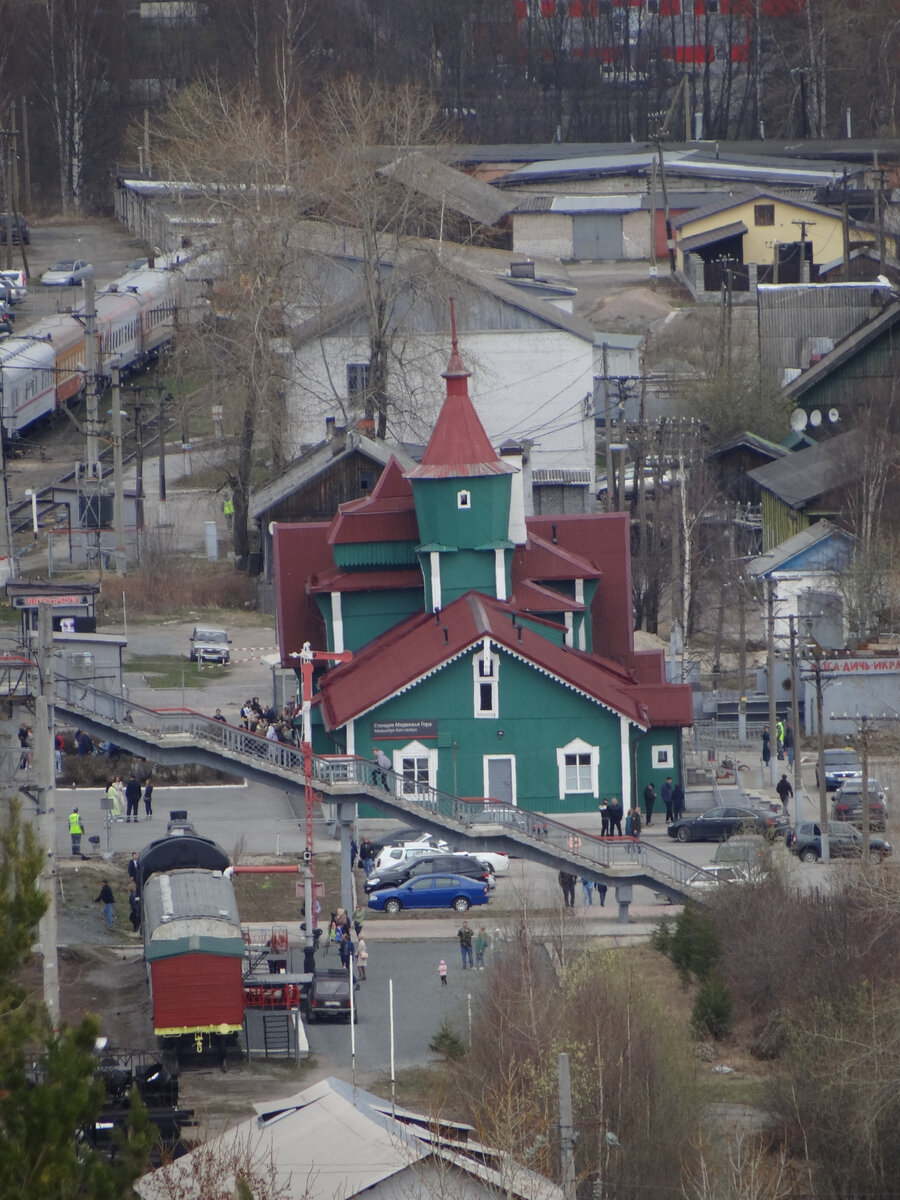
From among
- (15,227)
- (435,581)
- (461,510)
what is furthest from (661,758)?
(15,227)

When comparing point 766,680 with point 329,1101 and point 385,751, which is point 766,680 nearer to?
point 385,751

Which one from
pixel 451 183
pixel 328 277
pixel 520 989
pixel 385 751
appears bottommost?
pixel 520 989

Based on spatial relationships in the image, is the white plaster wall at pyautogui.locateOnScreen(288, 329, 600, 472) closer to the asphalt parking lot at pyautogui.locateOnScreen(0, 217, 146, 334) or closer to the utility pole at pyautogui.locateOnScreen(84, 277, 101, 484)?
the utility pole at pyautogui.locateOnScreen(84, 277, 101, 484)

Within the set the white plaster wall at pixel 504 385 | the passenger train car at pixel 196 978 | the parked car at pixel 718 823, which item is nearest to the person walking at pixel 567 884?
the parked car at pixel 718 823

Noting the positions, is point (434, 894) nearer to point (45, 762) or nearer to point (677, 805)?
point (677, 805)

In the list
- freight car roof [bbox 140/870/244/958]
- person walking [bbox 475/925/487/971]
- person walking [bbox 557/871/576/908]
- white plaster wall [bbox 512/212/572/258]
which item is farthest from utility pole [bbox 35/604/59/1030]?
white plaster wall [bbox 512/212/572/258]

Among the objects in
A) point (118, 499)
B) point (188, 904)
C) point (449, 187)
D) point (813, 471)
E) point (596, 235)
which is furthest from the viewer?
point (596, 235)

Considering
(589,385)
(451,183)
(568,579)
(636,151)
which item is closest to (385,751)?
(568,579)

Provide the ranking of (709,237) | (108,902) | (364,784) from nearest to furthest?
(108,902)
(364,784)
(709,237)
